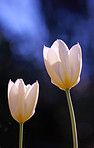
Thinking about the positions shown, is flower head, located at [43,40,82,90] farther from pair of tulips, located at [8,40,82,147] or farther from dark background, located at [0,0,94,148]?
dark background, located at [0,0,94,148]

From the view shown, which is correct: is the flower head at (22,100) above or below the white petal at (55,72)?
below

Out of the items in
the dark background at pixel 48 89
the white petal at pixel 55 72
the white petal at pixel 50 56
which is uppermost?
the dark background at pixel 48 89

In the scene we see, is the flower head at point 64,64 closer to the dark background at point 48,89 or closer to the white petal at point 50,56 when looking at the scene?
the white petal at point 50,56

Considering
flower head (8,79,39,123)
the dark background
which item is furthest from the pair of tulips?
the dark background

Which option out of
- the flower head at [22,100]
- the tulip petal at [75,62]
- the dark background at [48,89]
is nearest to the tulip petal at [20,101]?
the flower head at [22,100]

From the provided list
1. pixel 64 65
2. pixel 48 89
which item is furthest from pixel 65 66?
pixel 48 89

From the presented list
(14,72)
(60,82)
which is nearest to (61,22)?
(14,72)
